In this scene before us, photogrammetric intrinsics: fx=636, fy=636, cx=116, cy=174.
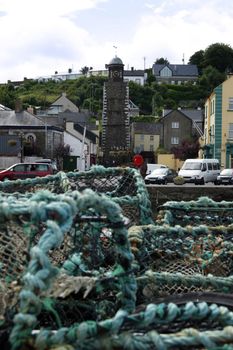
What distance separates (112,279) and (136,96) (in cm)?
10971

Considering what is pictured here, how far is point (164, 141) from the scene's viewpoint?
2783 inches

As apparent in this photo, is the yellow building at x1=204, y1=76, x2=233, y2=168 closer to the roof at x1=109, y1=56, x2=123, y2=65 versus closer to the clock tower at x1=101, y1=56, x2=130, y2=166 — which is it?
the clock tower at x1=101, y1=56, x2=130, y2=166

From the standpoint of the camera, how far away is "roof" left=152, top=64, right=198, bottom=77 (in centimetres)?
12312

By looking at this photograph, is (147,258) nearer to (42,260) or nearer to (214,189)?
(42,260)

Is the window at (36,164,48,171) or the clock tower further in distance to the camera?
the clock tower

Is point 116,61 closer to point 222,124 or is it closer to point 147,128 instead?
point 147,128

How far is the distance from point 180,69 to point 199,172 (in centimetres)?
9600

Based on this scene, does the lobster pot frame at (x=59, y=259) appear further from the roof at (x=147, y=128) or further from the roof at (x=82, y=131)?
the roof at (x=147, y=128)

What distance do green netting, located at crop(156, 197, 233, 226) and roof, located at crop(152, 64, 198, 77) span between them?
11886 centimetres

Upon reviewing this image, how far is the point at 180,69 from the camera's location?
411 feet

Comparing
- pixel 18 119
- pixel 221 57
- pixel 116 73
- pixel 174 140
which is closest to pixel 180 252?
pixel 18 119

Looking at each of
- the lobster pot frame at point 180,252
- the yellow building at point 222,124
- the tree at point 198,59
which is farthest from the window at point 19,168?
the tree at point 198,59

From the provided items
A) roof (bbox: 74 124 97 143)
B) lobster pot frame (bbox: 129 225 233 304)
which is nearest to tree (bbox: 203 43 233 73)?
roof (bbox: 74 124 97 143)

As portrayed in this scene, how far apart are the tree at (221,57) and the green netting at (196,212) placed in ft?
344
